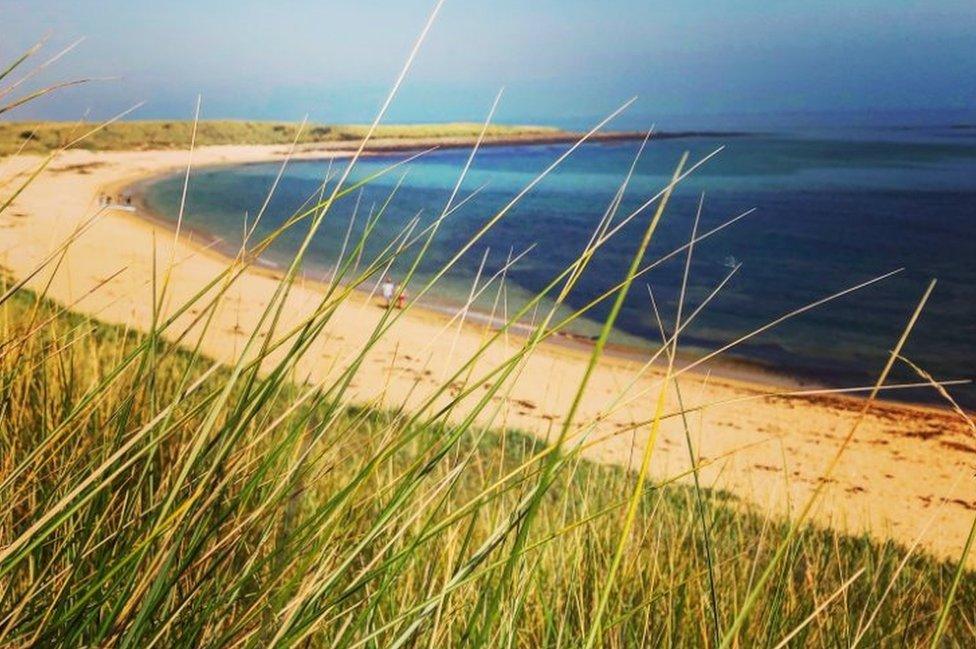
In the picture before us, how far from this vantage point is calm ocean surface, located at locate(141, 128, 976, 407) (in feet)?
61.8

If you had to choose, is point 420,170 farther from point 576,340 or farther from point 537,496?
point 537,496

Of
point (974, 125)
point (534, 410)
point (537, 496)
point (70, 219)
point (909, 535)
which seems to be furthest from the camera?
point (974, 125)

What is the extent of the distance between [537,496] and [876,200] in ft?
174

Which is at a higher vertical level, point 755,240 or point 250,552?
point 250,552

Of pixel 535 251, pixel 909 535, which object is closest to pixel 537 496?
pixel 909 535

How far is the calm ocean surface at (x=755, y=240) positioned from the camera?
61.8 feet

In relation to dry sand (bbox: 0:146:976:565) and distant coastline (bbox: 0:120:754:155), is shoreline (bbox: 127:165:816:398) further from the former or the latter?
distant coastline (bbox: 0:120:754:155)

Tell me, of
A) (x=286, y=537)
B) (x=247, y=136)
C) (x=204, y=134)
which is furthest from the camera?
(x=247, y=136)

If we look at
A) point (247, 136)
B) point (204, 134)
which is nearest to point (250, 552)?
point (204, 134)

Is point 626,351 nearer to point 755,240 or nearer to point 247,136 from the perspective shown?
point 755,240

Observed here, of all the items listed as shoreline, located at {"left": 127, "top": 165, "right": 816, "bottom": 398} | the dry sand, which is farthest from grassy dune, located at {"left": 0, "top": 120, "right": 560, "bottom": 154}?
the dry sand

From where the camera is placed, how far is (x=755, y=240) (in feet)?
117

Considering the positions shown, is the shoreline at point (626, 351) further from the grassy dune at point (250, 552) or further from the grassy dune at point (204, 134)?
the grassy dune at point (204, 134)

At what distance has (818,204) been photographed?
45.9 metres
